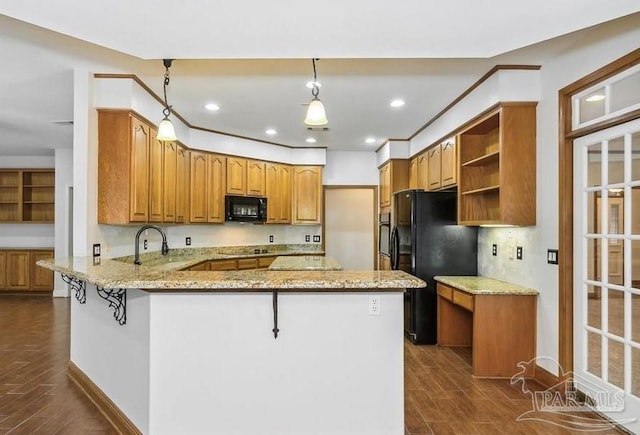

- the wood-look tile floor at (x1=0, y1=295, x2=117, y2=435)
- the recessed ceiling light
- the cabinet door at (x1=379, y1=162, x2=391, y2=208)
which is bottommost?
the wood-look tile floor at (x1=0, y1=295, x2=117, y2=435)

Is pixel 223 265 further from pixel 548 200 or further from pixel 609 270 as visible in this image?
pixel 609 270

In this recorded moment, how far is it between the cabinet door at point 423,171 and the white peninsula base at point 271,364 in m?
3.15

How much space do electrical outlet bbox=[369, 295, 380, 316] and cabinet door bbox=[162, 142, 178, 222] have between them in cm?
296

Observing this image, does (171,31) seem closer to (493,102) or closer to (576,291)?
(493,102)

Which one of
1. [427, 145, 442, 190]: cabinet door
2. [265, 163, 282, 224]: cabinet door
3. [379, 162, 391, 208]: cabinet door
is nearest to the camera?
[427, 145, 442, 190]: cabinet door

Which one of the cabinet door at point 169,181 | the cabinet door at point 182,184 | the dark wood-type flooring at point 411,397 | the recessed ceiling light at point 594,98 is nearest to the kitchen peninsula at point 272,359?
the dark wood-type flooring at point 411,397

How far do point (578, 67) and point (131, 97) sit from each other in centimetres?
370

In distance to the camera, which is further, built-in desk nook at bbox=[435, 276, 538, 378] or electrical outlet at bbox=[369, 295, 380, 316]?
built-in desk nook at bbox=[435, 276, 538, 378]

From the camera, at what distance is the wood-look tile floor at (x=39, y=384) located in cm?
249

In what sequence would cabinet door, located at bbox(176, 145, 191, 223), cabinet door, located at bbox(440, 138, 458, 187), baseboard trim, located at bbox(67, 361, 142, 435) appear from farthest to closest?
1. cabinet door, located at bbox(176, 145, 191, 223)
2. cabinet door, located at bbox(440, 138, 458, 187)
3. baseboard trim, located at bbox(67, 361, 142, 435)

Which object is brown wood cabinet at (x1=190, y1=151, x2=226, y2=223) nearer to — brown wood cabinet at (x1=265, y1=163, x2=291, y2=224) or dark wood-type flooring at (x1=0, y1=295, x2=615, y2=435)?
brown wood cabinet at (x1=265, y1=163, x2=291, y2=224)

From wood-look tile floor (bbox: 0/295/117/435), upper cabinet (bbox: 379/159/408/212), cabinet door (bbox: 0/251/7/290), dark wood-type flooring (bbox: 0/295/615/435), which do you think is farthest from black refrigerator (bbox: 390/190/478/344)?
cabinet door (bbox: 0/251/7/290)

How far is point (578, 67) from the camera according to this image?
2.76m

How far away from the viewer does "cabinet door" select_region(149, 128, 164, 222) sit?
152 inches
